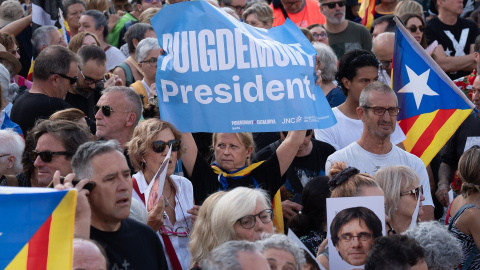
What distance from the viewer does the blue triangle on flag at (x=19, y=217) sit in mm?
3693

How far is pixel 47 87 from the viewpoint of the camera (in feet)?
24.0

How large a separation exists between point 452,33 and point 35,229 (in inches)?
313

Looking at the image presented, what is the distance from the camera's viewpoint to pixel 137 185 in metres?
5.81

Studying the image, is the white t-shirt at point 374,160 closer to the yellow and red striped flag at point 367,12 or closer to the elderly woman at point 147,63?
the elderly woman at point 147,63

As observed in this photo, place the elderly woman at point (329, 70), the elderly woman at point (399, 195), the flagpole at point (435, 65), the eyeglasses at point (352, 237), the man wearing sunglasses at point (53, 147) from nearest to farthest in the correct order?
the eyeglasses at point (352, 237)
the man wearing sunglasses at point (53, 147)
the elderly woman at point (399, 195)
the flagpole at point (435, 65)
the elderly woman at point (329, 70)

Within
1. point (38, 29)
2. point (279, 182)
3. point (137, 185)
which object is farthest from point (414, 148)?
point (38, 29)

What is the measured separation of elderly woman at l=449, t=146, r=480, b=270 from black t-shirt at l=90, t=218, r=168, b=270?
228 centimetres

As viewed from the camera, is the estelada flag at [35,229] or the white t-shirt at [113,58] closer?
the estelada flag at [35,229]

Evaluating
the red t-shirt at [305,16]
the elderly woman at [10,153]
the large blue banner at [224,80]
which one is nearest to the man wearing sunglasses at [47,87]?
the elderly woman at [10,153]

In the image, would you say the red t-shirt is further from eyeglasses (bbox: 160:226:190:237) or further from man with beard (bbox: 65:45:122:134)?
eyeglasses (bbox: 160:226:190:237)

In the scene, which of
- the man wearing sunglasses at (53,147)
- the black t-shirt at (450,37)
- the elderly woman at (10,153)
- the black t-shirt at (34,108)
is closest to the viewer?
the man wearing sunglasses at (53,147)

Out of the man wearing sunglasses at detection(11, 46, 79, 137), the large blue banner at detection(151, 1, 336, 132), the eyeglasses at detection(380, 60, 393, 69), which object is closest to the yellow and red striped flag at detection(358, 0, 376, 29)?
the eyeglasses at detection(380, 60, 393, 69)

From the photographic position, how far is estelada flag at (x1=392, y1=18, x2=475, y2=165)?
7.50m

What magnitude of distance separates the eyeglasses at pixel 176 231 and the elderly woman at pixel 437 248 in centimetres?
142
